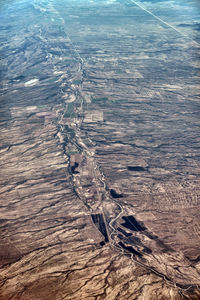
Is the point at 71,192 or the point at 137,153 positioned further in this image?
the point at 137,153

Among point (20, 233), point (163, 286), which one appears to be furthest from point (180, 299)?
point (20, 233)

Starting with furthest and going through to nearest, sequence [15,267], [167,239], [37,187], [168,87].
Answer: [168,87] < [37,187] < [167,239] < [15,267]

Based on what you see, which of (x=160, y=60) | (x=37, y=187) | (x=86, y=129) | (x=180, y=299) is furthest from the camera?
(x=160, y=60)

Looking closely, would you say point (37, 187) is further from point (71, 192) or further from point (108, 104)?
point (108, 104)

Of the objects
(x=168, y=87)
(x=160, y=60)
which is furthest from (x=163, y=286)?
(x=160, y=60)

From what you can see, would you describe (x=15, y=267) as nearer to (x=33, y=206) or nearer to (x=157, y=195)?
(x=33, y=206)

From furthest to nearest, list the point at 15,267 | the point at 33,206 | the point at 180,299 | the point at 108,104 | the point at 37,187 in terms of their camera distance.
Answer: the point at 108,104
the point at 37,187
the point at 33,206
the point at 15,267
the point at 180,299
